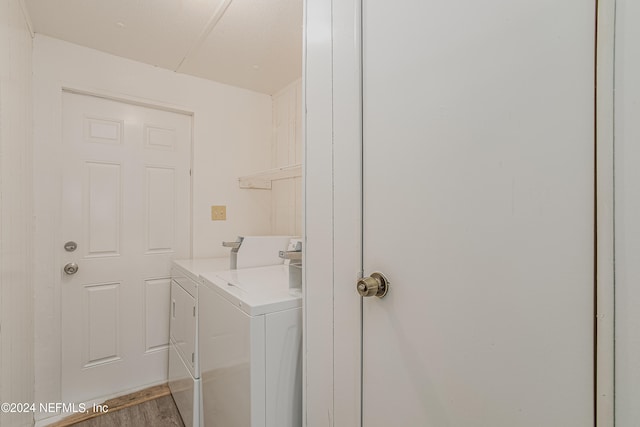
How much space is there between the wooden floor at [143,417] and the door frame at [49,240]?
250 mm

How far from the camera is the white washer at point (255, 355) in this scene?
101 centimetres

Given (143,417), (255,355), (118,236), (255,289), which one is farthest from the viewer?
(118,236)

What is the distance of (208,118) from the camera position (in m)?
2.31

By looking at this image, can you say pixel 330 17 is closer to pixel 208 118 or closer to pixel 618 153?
pixel 618 153

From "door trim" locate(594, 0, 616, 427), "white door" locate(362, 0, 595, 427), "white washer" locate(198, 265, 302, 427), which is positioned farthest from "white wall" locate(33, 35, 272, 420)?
"door trim" locate(594, 0, 616, 427)

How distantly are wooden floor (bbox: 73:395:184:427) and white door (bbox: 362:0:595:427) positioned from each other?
168 cm

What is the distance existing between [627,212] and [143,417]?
2.44 m

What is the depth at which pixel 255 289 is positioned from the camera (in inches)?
48.2

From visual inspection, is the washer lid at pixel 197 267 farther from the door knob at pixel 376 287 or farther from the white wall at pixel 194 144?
the door knob at pixel 376 287

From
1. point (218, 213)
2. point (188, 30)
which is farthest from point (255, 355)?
point (188, 30)

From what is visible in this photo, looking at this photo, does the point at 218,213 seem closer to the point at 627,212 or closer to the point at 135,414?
the point at 135,414

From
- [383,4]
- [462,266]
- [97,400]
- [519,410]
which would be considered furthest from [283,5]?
[97,400]

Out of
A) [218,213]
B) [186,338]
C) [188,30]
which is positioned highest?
[188,30]

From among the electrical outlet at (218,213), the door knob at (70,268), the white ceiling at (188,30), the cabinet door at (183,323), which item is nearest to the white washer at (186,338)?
the cabinet door at (183,323)
